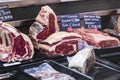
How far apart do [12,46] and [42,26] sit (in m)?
0.34

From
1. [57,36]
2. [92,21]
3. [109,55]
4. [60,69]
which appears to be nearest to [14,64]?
[60,69]

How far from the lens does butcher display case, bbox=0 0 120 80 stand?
1758mm

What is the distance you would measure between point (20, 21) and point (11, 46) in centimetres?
39

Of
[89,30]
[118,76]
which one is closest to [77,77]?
[118,76]

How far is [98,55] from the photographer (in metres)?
2.07

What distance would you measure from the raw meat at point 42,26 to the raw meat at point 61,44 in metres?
0.07

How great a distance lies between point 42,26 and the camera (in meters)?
2.17

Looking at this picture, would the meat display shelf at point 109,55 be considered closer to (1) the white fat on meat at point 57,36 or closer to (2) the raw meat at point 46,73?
(1) the white fat on meat at point 57,36

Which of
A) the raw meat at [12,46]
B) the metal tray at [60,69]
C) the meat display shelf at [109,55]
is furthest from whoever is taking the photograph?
the meat display shelf at [109,55]

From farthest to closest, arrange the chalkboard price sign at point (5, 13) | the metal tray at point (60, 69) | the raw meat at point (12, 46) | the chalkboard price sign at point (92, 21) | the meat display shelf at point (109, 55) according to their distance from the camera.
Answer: the chalkboard price sign at point (92, 21) → the chalkboard price sign at point (5, 13) → the meat display shelf at point (109, 55) → the raw meat at point (12, 46) → the metal tray at point (60, 69)

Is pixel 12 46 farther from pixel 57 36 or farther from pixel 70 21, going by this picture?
pixel 70 21

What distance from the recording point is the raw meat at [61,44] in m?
2.03

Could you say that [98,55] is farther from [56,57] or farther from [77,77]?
[77,77]

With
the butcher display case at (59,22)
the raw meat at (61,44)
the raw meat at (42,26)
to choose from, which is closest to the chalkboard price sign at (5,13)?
the butcher display case at (59,22)
